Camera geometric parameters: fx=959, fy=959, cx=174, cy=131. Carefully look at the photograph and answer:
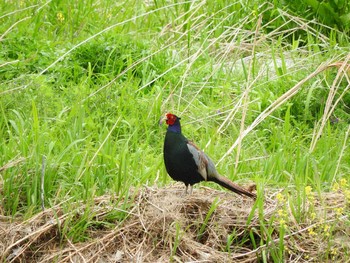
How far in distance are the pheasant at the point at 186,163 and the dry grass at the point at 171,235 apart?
0.39 ft

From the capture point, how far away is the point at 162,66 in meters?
7.53

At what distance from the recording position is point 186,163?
17.6 ft

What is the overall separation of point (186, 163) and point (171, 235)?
44 cm

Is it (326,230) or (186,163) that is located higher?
(186,163)

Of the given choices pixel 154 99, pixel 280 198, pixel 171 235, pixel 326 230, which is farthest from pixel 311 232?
pixel 154 99

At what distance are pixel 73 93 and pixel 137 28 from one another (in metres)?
1.68

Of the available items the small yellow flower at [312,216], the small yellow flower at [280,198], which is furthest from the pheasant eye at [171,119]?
the small yellow flower at [312,216]

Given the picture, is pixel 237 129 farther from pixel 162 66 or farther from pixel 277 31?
pixel 277 31

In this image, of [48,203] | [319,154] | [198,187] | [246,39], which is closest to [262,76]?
[246,39]

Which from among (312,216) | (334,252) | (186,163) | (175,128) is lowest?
(334,252)

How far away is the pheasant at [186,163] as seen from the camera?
5355 mm

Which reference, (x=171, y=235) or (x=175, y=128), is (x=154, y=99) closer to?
(x=175, y=128)

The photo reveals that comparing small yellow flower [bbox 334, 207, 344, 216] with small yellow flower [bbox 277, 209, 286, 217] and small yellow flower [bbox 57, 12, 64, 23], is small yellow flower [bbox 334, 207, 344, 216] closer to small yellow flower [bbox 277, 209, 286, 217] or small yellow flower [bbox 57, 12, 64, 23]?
small yellow flower [bbox 277, 209, 286, 217]

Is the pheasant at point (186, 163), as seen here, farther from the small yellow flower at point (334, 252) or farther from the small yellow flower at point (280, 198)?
the small yellow flower at point (334, 252)
